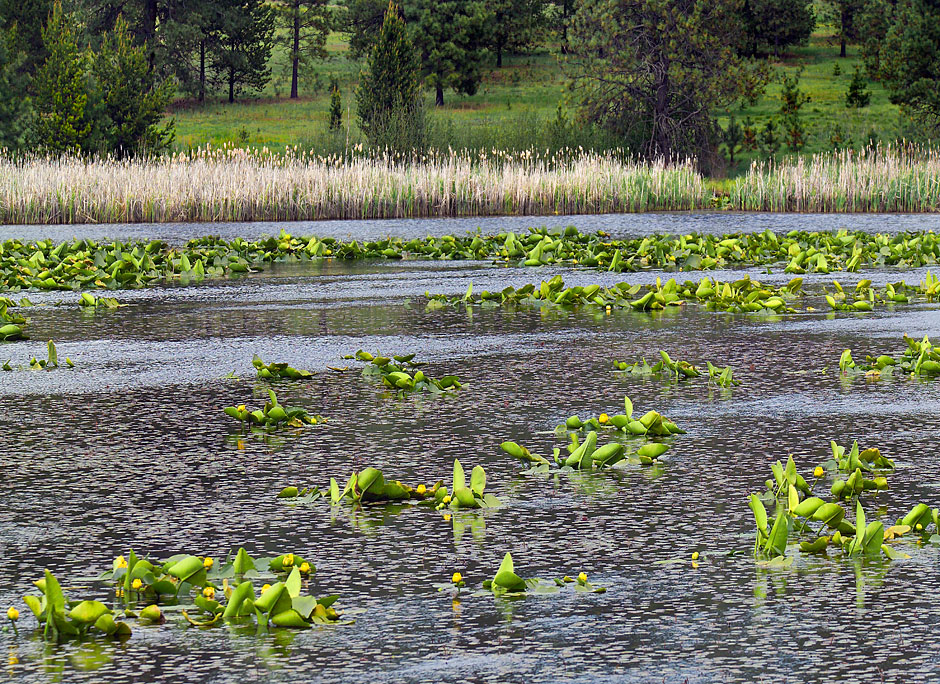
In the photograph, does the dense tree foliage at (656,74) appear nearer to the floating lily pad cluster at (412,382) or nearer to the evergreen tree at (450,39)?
the evergreen tree at (450,39)

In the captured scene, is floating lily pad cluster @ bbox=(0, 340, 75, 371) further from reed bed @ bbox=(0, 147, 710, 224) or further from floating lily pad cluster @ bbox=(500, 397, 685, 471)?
reed bed @ bbox=(0, 147, 710, 224)

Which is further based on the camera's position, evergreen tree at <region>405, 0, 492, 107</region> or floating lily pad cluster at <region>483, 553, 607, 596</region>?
evergreen tree at <region>405, 0, 492, 107</region>

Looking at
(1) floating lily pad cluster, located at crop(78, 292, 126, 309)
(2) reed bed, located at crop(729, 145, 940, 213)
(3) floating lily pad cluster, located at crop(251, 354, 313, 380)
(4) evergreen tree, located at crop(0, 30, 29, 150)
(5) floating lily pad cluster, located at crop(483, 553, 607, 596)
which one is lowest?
(1) floating lily pad cluster, located at crop(78, 292, 126, 309)

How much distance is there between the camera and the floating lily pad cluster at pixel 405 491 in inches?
211

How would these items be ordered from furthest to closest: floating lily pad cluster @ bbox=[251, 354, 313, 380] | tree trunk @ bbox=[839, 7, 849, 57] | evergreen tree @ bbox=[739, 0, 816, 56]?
tree trunk @ bbox=[839, 7, 849, 57] < evergreen tree @ bbox=[739, 0, 816, 56] < floating lily pad cluster @ bbox=[251, 354, 313, 380]

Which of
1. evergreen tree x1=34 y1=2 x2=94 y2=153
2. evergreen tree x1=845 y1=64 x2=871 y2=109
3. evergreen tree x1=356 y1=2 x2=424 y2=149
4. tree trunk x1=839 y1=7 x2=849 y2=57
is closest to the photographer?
evergreen tree x1=34 y1=2 x2=94 y2=153

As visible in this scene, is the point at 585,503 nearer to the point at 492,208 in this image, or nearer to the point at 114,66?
the point at 492,208

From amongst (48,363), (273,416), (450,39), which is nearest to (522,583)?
(273,416)

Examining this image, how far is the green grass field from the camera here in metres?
53.4

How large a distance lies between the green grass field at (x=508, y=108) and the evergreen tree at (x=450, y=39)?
4.17ft

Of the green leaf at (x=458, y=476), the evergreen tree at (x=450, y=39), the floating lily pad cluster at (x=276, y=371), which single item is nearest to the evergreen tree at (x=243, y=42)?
the evergreen tree at (x=450, y=39)

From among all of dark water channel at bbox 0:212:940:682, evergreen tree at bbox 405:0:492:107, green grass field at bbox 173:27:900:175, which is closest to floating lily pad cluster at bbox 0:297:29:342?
dark water channel at bbox 0:212:940:682

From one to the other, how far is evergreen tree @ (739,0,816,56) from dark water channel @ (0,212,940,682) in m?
65.2

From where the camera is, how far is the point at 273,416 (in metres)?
7.12
